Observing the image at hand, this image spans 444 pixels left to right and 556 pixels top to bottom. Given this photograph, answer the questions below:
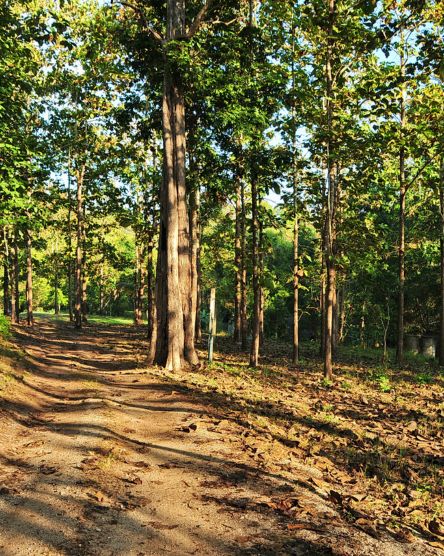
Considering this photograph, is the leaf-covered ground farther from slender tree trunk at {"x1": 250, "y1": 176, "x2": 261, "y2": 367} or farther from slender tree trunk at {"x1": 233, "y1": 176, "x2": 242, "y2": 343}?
slender tree trunk at {"x1": 233, "y1": 176, "x2": 242, "y2": 343}

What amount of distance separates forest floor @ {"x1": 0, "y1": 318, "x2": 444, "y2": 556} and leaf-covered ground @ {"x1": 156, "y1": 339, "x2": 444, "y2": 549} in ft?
0.11

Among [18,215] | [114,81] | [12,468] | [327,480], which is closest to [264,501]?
[327,480]

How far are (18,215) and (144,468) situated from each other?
1085cm

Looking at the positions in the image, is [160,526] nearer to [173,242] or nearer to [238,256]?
[173,242]

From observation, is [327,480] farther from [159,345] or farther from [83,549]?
[159,345]

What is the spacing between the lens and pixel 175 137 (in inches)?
584

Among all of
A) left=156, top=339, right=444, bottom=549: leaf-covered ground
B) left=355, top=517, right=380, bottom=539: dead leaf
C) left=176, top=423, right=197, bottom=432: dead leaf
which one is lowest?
left=156, top=339, right=444, bottom=549: leaf-covered ground

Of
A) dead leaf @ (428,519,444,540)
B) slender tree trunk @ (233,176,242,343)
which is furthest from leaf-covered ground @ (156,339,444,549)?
slender tree trunk @ (233,176,242,343)

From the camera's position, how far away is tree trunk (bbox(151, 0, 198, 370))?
46.8 ft

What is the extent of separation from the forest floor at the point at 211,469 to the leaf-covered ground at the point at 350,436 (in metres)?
0.03

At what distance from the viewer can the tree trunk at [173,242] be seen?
14.3 meters

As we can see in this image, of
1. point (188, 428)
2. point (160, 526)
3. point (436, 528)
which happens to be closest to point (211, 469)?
point (160, 526)

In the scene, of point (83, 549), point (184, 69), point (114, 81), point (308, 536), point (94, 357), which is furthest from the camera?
point (114, 81)

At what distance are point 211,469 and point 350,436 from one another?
3.46 m
